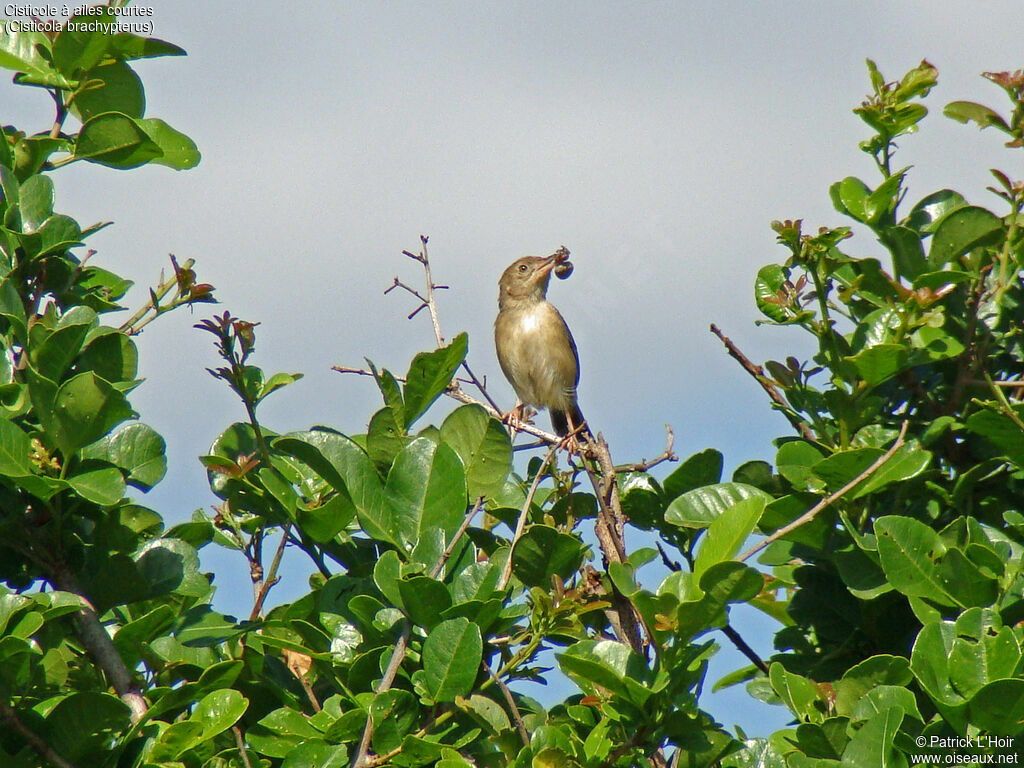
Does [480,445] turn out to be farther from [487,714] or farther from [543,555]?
[487,714]

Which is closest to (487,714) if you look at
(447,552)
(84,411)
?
(447,552)

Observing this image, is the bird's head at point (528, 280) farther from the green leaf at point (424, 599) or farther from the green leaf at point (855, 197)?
the green leaf at point (424, 599)

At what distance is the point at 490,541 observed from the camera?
2.69 m

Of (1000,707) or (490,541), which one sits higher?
(490,541)

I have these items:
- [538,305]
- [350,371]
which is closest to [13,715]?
[350,371]

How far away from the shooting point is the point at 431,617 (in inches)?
86.9

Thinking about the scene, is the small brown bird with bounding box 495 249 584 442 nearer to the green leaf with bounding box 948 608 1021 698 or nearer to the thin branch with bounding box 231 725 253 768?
the thin branch with bounding box 231 725 253 768

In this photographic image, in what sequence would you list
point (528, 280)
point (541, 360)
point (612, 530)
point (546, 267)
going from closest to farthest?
point (612, 530) → point (541, 360) → point (546, 267) → point (528, 280)

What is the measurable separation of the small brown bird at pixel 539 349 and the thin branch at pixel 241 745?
6.16 m

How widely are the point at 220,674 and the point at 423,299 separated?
1.44 meters

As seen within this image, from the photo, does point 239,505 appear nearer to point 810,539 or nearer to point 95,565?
point 95,565

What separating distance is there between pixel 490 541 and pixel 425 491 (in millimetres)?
340

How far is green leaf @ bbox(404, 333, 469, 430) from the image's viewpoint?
8.36 feet

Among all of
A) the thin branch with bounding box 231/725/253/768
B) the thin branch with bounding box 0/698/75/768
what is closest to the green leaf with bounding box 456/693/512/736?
the thin branch with bounding box 231/725/253/768
